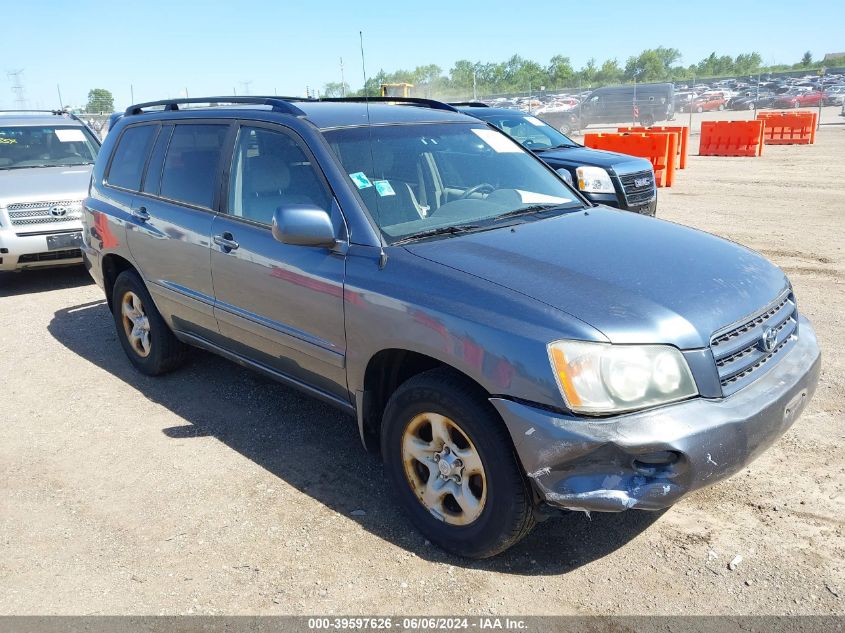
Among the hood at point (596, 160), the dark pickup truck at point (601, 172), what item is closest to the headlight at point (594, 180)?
the dark pickup truck at point (601, 172)

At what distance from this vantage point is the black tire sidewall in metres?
5.18

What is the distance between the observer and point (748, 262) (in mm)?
3430

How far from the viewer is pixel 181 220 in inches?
178

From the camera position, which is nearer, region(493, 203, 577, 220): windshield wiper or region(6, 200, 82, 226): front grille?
region(493, 203, 577, 220): windshield wiper

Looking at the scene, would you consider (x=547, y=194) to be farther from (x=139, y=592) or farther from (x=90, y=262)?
(x=90, y=262)

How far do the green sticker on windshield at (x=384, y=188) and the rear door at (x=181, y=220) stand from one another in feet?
3.88

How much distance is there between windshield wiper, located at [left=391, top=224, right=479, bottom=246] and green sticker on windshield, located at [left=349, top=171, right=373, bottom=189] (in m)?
0.37

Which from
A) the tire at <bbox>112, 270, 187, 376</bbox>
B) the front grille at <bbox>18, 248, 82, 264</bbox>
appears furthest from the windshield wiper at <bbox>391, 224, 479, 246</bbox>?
the front grille at <bbox>18, 248, 82, 264</bbox>

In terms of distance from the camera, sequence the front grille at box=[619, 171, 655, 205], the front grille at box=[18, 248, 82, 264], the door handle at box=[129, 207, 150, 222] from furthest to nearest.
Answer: the front grille at box=[619, 171, 655, 205] → the front grille at box=[18, 248, 82, 264] → the door handle at box=[129, 207, 150, 222]

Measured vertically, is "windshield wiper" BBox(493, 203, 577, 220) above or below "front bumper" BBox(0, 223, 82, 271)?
above

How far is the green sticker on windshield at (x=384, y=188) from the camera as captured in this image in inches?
142

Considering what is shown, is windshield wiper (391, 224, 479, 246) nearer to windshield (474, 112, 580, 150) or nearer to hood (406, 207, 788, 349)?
hood (406, 207, 788, 349)

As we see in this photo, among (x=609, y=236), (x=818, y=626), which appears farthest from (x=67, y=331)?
(x=818, y=626)

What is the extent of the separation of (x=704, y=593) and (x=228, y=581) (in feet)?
6.48
